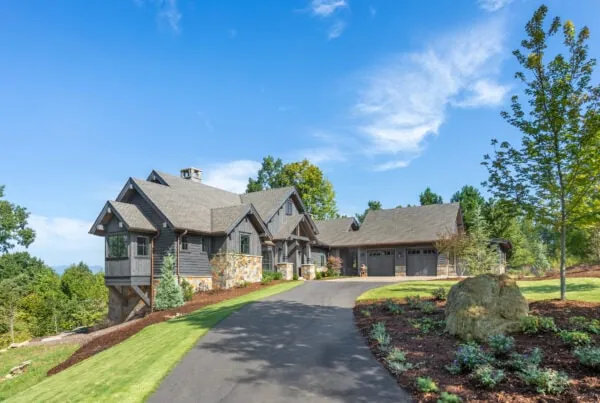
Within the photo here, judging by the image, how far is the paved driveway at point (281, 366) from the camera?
24.1ft

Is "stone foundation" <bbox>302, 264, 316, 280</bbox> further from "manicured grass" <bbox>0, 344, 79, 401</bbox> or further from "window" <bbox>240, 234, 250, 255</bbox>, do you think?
"manicured grass" <bbox>0, 344, 79, 401</bbox>

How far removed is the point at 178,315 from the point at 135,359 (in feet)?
23.9

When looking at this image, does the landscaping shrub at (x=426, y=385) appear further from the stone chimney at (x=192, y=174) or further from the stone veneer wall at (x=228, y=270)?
the stone chimney at (x=192, y=174)

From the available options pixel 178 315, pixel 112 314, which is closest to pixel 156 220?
pixel 112 314

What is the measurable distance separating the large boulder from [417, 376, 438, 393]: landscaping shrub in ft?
9.98

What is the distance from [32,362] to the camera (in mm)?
16500

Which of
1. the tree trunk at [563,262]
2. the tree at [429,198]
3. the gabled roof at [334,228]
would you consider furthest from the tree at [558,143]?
the tree at [429,198]

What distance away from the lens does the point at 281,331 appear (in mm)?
11750

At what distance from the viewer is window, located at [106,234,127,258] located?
23655 millimetres

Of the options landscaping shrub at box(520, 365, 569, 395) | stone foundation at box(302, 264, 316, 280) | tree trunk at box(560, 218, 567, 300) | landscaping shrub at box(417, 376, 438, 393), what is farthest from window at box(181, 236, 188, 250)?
landscaping shrub at box(520, 365, 569, 395)

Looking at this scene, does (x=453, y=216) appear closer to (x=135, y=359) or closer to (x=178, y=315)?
(x=178, y=315)

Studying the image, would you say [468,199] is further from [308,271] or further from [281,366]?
[281,366]

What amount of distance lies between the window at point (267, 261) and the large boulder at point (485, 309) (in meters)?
21.8

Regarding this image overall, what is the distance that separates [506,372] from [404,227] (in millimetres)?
30260
